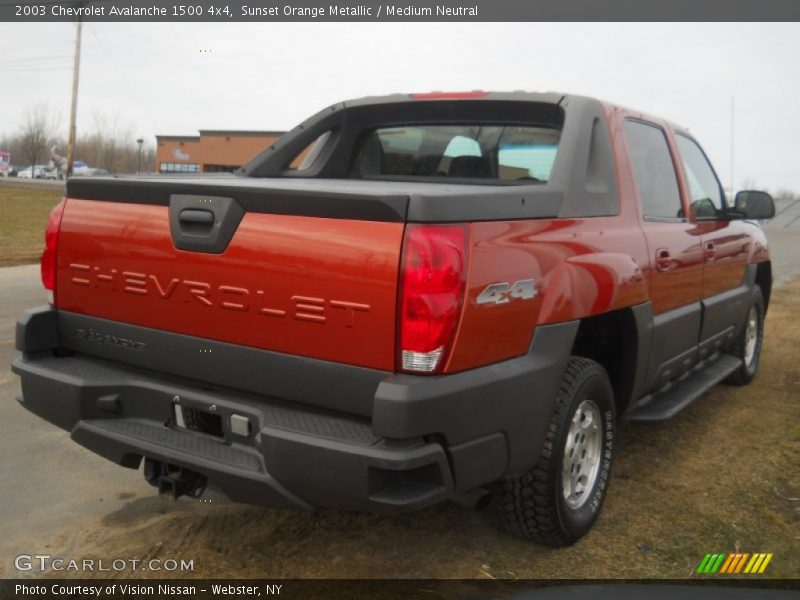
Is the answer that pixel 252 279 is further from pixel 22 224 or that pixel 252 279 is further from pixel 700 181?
pixel 22 224

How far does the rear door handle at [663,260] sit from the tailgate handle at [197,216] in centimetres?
227

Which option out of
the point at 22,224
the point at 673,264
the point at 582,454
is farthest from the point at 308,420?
the point at 22,224

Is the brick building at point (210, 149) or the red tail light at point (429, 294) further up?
the brick building at point (210, 149)

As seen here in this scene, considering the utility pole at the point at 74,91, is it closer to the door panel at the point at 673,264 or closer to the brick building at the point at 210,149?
the brick building at the point at 210,149

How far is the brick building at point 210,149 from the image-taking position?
196 feet

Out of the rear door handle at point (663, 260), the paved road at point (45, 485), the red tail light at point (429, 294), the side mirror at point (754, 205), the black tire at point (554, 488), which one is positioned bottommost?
the paved road at point (45, 485)

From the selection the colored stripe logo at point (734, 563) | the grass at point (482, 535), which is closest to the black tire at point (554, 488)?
the grass at point (482, 535)

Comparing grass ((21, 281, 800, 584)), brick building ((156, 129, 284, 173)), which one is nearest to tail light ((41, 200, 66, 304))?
grass ((21, 281, 800, 584))

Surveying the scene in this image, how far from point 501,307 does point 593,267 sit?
30.2 inches

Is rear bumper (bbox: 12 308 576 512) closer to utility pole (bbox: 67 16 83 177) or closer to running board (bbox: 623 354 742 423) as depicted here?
running board (bbox: 623 354 742 423)

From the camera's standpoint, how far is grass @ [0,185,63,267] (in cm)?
1455

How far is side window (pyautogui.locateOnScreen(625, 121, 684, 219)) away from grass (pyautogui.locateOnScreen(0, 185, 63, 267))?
11.9m

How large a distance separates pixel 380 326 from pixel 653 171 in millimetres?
2466

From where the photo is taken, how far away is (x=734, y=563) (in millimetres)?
3205
